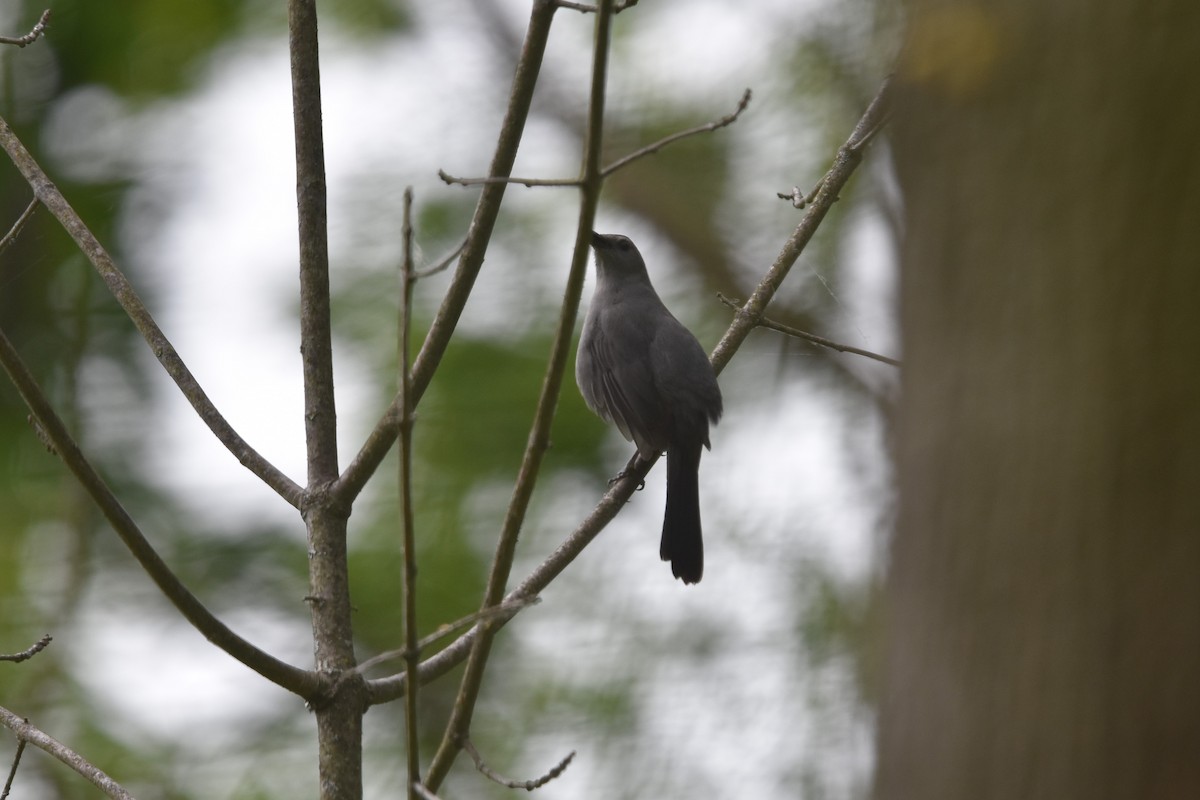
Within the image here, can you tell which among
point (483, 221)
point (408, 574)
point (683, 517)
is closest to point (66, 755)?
point (408, 574)

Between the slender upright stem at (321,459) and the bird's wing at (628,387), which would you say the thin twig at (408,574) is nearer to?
the slender upright stem at (321,459)

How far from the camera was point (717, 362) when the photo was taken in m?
3.21

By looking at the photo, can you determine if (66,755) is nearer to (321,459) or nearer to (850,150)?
(321,459)

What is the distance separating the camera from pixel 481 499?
3924 mm

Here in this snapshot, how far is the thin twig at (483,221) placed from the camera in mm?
1975

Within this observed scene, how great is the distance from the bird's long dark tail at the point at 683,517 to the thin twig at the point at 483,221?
5.49 feet

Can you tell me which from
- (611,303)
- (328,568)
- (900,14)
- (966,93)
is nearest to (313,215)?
(328,568)

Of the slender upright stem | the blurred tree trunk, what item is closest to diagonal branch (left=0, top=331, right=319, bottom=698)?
the slender upright stem

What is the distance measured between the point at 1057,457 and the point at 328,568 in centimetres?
157

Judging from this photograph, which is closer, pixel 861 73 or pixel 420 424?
pixel 861 73

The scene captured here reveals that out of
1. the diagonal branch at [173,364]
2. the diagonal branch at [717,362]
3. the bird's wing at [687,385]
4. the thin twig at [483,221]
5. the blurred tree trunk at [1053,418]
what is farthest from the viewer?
the bird's wing at [687,385]

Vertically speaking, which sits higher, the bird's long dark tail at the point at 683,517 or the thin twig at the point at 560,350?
the bird's long dark tail at the point at 683,517

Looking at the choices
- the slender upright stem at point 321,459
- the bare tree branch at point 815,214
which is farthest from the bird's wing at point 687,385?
the slender upright stem at point 321,459

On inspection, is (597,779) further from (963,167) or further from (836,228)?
(963,167)
